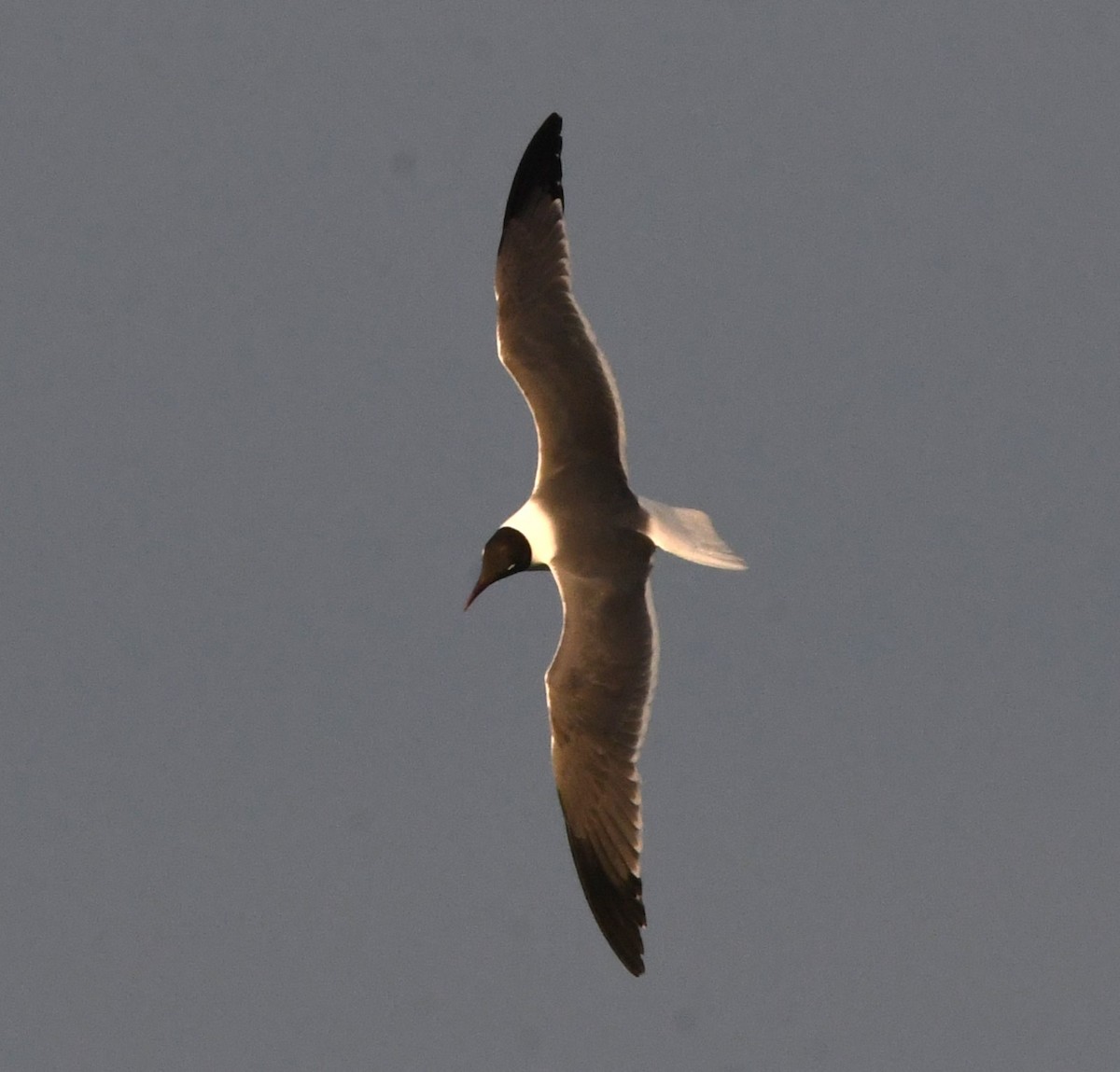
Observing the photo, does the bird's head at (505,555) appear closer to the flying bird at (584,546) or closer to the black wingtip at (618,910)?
the flying bird at (584,546)

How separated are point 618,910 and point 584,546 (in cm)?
182

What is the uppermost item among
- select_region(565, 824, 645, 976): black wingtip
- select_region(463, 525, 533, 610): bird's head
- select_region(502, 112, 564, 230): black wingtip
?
select_region(502, 112, 564, 230): black wingtip

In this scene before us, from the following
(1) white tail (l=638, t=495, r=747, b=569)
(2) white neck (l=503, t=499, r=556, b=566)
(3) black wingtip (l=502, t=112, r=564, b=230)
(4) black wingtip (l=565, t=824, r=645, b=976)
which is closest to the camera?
(4) black wingtip (l=565, t=824, r=645, b=976)

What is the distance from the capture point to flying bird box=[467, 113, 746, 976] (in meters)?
10.7

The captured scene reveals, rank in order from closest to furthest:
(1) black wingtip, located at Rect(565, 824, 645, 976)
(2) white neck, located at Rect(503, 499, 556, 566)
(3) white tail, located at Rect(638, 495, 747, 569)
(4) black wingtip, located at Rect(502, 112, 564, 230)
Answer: (1) black wingtip, located at Rect(565, 824, 645, 976)
(3) white tail, located at Rect(638, 495, 747, 569)
(2) white neck, located at Rect(503, 499, 556, 566)
(4) black wingtip, located at Rect(502, 112, 564, 230)

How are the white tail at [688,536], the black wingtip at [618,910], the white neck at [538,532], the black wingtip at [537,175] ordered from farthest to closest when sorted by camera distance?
Result: the black wingtip at [537,175] → the white neck at [538,532] → the white tail at [688,536] → the black wingtip at [618,910]

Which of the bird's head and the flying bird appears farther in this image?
the bird's head

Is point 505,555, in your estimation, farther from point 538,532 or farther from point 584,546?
point 584,546

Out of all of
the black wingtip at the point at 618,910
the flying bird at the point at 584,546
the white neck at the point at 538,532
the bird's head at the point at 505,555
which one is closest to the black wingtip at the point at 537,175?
the flying bird at the point at 584,546

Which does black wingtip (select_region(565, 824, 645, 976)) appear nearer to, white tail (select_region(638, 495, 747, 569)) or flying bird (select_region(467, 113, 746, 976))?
flying bird (select_region(467, 113, 746, 976))

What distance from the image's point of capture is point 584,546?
11.0 m

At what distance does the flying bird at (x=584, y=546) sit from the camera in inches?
421

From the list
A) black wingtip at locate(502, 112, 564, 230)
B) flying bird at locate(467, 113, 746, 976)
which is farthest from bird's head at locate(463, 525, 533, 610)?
black wingtip at locate(502, 112, 564, 230)

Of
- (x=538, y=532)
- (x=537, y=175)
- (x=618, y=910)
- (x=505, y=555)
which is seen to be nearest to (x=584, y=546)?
(x=538, y=532)
